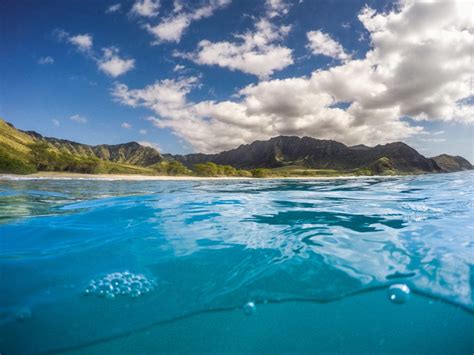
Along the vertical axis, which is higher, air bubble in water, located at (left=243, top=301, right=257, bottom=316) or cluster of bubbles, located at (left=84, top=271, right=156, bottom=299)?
cluster of bubbles, located at (left=84, top=271, right=156, bottom=299)

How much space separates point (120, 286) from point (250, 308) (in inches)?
92.3

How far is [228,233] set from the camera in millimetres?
7484

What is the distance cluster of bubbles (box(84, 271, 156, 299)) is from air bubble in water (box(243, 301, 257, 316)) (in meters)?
1.68

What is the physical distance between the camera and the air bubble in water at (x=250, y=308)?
11.3 feet

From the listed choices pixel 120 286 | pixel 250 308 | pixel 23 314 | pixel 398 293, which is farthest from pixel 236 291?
pixel 23 314

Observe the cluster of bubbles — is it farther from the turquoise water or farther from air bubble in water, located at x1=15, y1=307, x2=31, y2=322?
air bubble in water, located at x1=15, y1=307, x2=31, y2=322

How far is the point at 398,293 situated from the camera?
3.86m

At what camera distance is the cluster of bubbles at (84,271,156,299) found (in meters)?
3.95

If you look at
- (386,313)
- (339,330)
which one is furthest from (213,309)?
(386,313)

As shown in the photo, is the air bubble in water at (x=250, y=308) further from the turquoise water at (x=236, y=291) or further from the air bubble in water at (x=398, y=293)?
the air bubble in water at (x=398, y=293)

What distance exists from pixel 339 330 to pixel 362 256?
9.32 feet

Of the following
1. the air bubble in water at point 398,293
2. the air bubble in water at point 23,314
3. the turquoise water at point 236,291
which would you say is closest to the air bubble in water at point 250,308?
the turquoise water at point 236,291

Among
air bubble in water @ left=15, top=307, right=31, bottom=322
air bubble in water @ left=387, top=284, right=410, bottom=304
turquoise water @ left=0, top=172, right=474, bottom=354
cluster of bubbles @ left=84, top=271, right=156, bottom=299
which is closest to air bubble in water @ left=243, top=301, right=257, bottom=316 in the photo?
turquoise water @ left=0, top=172, right=474, bottom=354

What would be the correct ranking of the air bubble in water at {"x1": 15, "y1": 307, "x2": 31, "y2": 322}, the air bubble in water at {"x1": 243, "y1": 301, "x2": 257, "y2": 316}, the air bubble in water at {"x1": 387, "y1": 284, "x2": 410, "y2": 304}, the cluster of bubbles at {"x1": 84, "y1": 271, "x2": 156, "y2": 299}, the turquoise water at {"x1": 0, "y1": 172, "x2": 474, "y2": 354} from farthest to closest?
the cluster of bubbles at {"x1": 84, "y1": 271, "x2": 156, "y2": 299}, the air bubble in water at {"x1": 387, "y1": 284, "x2": 410, "y2": 304}, the air bubble in water at {"x1": 243, "y1": 301, "x2": 257, "y2": 316}, the air bubble in water at {"x1": 15, "y1": 307, "x2": 31, "y2": 322}, the turquoise water at {"x1": 0, "y1": 172, "x2": 474, "y2": 354}
